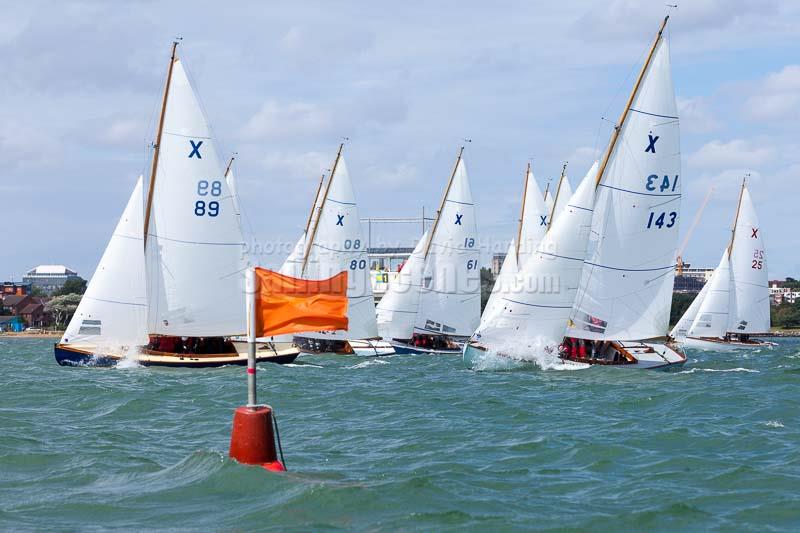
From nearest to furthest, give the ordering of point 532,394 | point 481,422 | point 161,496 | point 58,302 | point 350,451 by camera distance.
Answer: point 161,496, point 350,451, point 481,422, point 532,394, point 58,302

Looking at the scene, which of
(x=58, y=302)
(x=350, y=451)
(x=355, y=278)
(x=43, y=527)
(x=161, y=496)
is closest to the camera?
(x=43, y=527)

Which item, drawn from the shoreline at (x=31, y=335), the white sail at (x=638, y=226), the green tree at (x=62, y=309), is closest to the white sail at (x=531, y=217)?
the white sail at (x=638, y=226)

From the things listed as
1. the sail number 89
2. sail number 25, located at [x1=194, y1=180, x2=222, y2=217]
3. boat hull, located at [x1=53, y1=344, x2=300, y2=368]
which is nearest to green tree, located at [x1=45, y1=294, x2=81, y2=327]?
boat hull, located at [x1=53, y1=344, x2=300, y2=368]

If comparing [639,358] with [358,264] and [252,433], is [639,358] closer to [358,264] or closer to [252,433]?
[358,264]

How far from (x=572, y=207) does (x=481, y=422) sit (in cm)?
1610

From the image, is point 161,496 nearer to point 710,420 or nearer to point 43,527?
point 43,527

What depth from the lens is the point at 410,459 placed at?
13711 millimetres

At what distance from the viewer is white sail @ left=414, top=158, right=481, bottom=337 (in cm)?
4812

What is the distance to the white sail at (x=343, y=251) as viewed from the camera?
147ft

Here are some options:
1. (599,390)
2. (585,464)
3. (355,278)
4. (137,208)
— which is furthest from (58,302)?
(585,464)

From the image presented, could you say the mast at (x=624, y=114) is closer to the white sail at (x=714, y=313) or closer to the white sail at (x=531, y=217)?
the white sail at (x=531, y=217)

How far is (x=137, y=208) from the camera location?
102ft

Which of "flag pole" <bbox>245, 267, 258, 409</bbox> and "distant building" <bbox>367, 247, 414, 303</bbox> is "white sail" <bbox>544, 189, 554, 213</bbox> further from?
"flag pole" <bbox>245, 267, 258, 409</bbox>

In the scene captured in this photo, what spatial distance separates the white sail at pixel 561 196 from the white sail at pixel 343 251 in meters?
13.3
